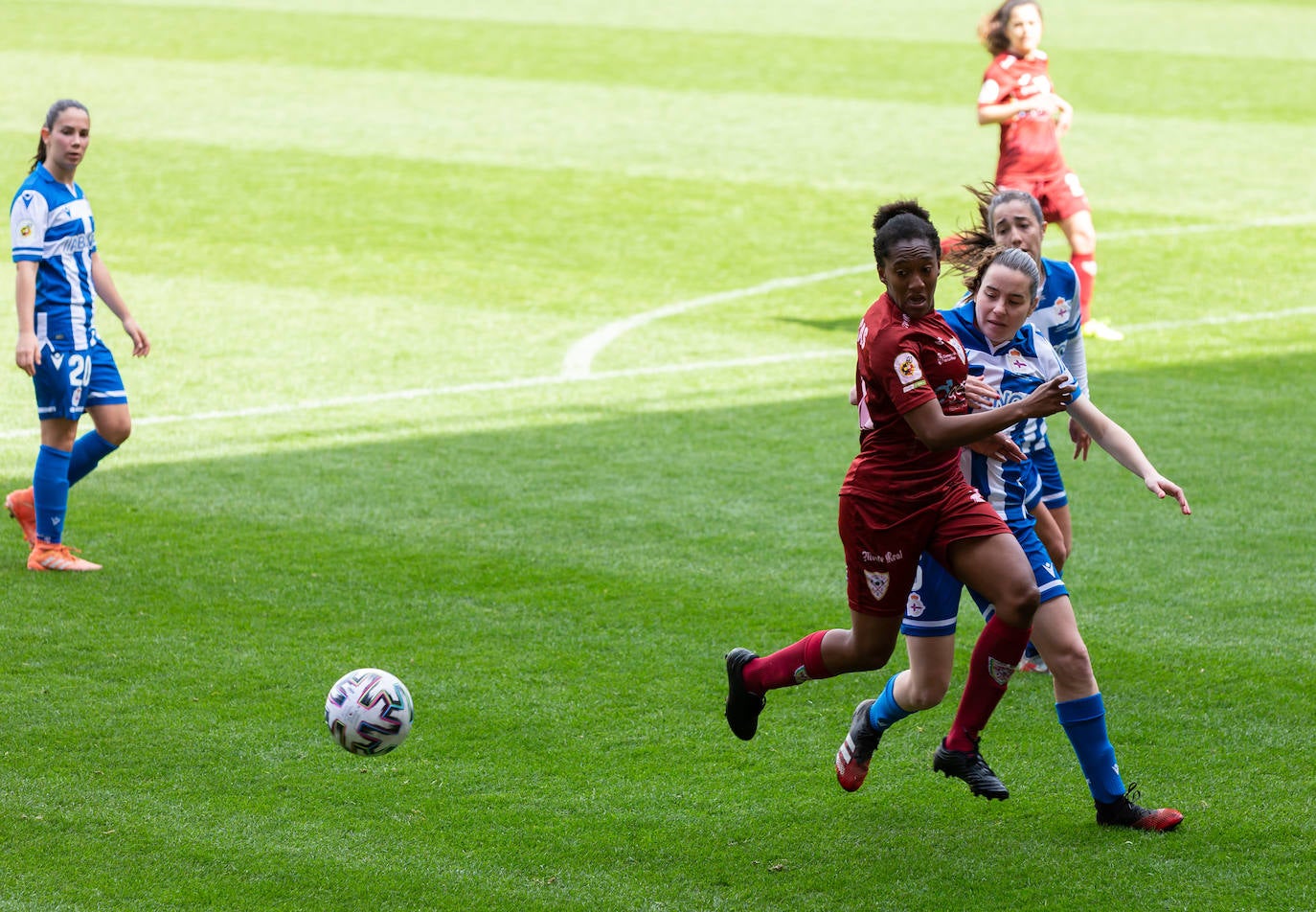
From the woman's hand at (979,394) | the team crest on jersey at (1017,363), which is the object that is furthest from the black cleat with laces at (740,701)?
the team crest on jersey at (1017,363)

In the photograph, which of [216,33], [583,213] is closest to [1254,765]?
[583,213]

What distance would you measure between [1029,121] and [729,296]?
3.48 metres

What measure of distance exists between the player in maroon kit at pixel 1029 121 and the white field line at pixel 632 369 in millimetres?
1433

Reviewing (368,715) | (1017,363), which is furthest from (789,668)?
(368,715)

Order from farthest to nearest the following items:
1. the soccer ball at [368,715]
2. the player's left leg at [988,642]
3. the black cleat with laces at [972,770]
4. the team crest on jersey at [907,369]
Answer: the soccer ball at [368,715] → the black cleat with laces at [972,770] → the player's left leg at [988,642] → the team crest on jersey at [907,369]

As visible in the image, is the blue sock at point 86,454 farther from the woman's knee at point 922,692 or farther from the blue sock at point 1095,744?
the blue sock at point 1095,744

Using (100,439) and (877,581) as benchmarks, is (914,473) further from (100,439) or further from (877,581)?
(100,439)

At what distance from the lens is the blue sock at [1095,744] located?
5.36 m

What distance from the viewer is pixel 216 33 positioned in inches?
1222

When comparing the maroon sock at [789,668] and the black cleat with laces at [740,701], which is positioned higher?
the maroon sock at [789,668]

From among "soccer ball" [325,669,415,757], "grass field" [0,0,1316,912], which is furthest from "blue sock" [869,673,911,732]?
"soccer ball" [325,669,415,757]

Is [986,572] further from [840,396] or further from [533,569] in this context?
[840,396]

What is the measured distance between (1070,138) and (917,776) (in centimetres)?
1920

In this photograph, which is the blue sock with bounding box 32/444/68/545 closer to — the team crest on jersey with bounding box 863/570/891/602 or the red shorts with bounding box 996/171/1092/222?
the team crest on jersey with bounding box 863/570/891/602
